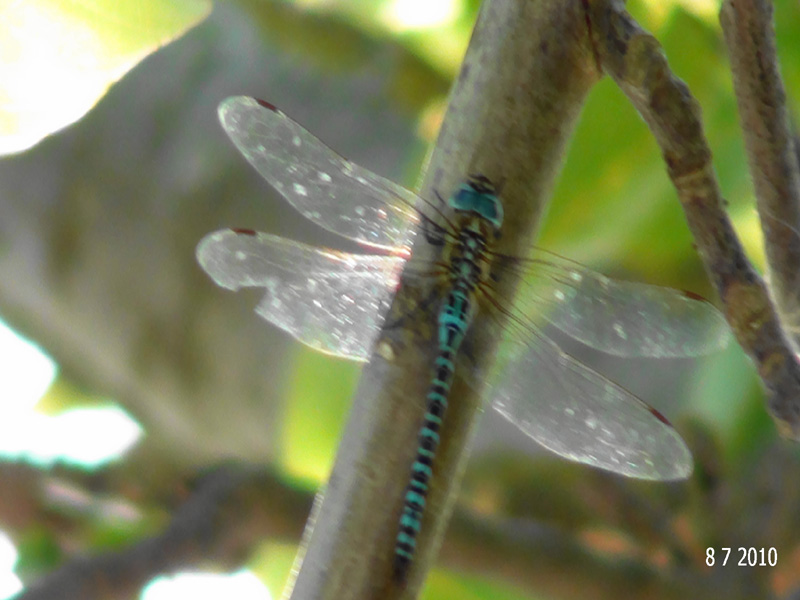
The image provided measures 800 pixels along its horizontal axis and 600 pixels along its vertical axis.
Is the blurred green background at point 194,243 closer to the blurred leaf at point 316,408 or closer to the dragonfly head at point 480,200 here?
the blurred leaf at point 316,408

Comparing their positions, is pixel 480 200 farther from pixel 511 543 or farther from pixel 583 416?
pixel 511 543

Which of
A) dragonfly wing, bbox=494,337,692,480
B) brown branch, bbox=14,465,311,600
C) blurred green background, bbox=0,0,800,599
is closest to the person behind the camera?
dragonfly wing, bbox=494,337,692,480

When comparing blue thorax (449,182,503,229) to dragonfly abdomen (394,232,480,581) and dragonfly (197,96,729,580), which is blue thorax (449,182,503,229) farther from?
dragonfly (197,96,729,580)

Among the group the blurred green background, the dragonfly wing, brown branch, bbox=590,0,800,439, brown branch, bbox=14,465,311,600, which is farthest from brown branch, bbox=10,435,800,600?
brown branch, bbox=590,0,800,439

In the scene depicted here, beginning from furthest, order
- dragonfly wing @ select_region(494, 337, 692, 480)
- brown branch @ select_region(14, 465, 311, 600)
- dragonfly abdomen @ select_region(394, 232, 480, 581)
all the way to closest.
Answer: brown branch @ select_region(14, 465, 311, 600), dragonfly wing @ select_region(494, 337, 692, 480), dragonfly abdomen @ select_region(394, 232, 480, 581)

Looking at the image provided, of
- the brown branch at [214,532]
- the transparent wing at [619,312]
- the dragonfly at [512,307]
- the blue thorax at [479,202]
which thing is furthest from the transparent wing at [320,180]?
the brown branch at [214,532]

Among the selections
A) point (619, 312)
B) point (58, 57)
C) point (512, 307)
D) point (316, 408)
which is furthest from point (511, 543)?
point (58, 57)
